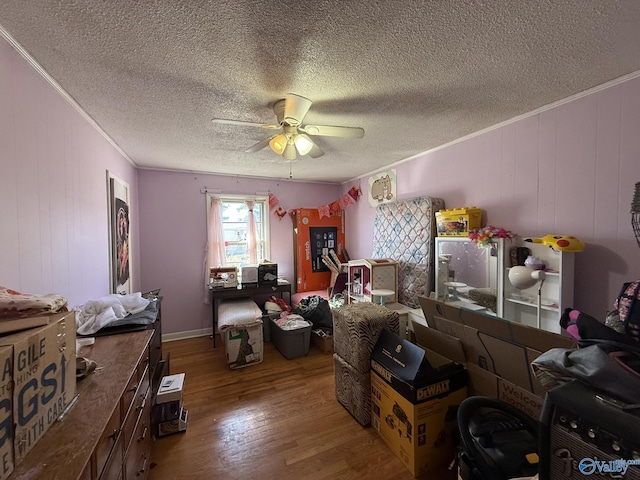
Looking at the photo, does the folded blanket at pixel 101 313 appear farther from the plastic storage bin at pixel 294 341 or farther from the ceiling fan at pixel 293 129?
the plastic storage bin at pixel 294 341

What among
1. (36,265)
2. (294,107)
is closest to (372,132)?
(294,107)

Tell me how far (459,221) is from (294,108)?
1.76m

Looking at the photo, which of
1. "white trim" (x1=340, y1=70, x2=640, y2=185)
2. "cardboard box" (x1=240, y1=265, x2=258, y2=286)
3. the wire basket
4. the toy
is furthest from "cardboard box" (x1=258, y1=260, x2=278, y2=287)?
the wire basket

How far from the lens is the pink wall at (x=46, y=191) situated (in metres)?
1.16

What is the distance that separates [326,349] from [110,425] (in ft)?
8.05

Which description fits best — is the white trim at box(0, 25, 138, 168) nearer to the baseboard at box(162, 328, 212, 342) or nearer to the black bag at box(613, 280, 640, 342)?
the baseboard at box(162, 328, 212, 342)

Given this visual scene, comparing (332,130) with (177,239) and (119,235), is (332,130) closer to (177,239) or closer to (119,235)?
(119,235)

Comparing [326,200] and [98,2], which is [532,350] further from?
[326,200]

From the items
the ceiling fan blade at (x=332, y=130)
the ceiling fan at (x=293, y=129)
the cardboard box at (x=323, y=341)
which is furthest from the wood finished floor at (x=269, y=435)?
the ceiling fan blade at (x=332, y=130)

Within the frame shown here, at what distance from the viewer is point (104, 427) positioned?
2.66 ft

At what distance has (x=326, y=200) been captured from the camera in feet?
15.0

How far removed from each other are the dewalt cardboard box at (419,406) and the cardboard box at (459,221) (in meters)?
1.20

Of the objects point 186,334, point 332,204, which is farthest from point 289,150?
point 186,334

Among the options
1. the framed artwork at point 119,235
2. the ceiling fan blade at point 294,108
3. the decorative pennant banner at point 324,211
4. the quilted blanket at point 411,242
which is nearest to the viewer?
the ceiling fan blade at point 294,108
